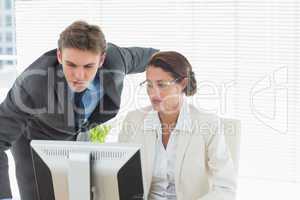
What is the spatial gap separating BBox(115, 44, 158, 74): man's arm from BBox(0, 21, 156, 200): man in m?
0.03

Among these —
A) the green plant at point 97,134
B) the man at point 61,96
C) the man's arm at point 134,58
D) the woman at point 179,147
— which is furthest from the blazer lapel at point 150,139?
the green plant at point 97,134

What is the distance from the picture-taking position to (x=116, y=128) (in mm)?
3221

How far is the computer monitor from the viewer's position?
1.26m

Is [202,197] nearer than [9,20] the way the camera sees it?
Yes

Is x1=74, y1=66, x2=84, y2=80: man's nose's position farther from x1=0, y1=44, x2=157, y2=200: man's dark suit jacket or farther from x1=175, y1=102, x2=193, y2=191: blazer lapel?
x1=175, y1=102, x2=193, y2=191: blazer lapel

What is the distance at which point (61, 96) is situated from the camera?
186cm

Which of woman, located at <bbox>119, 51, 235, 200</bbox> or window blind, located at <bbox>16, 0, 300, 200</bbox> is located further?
window blind, located at <bbox>16, 0, 300, 200</bbox>

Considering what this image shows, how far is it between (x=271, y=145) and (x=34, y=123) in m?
1.71

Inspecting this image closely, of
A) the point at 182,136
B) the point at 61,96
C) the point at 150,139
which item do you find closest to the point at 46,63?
the point at 61,96

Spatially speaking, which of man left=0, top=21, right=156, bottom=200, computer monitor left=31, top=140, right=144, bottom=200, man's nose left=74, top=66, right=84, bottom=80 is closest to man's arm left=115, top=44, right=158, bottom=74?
man left=0, top=21, right=156, bottom=200

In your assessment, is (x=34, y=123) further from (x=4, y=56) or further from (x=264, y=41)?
(x=4, y=56)

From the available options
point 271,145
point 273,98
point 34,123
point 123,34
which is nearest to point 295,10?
point 273,98

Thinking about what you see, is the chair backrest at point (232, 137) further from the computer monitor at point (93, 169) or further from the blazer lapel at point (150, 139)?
the computer monitor at point (93, 169)

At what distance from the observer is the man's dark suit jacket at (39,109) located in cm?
181
